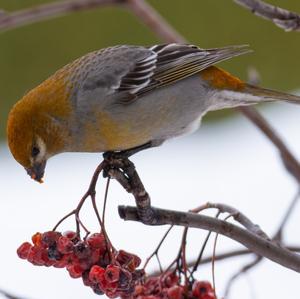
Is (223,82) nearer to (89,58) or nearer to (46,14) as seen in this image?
(89,58)

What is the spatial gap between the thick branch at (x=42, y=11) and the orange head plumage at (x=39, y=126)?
288 mm

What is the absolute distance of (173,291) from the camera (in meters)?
2.06

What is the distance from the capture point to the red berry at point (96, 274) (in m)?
2.06

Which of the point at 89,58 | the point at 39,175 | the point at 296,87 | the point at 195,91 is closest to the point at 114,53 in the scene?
the point at 89,58

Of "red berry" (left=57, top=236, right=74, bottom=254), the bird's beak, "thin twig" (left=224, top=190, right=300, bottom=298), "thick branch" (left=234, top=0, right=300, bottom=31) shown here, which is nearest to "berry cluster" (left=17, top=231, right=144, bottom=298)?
"red berry" (left=57, top=236, right=74, bottom=254)

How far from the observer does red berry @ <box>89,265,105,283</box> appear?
2.06 meters

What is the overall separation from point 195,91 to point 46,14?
0.69m

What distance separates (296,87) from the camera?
585 centimetres

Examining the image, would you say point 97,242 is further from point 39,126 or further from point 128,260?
point 39,126

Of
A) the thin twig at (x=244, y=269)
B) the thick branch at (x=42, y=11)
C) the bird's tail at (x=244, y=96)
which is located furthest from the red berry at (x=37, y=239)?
the bird's tail at (x=244, y=96)

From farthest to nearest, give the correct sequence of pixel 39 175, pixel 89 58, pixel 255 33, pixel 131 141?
pixel 255 33 → pixel 89 58 → pixel 131 141 → pixel 39 175

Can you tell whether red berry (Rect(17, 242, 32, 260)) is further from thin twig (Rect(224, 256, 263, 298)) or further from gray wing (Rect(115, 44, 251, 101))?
gray wing (Rect(115, 44, 251, 101))

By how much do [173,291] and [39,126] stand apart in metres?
0.98

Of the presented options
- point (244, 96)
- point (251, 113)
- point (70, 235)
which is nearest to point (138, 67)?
point (244, 96)
